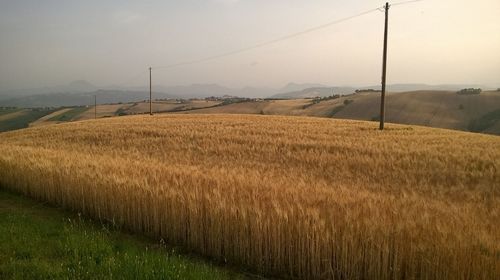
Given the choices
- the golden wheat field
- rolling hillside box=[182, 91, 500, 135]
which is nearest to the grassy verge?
the golden wheat field

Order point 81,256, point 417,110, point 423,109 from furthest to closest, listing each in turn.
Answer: point 417,110 < point 423,109 < point 81,256

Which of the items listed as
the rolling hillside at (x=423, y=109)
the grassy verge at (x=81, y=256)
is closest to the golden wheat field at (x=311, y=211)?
the grassy verge at (x=81, y=256)

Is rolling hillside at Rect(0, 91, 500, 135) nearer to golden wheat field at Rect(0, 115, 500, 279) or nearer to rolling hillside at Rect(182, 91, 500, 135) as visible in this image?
rolling hillside at Rect(182, 91, 500, 135)

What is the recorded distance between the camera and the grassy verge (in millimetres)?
5715

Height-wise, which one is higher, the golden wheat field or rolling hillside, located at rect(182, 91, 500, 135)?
rolling hillside, located at rect(182, 91, 500, 135)

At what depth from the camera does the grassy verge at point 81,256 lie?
5.71 meters

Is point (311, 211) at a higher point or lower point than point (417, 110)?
lower

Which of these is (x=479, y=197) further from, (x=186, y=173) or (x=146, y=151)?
(x=146, y=151)

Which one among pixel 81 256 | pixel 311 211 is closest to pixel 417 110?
pixel 311 211

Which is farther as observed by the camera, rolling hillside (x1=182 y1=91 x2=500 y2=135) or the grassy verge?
rolling hillside (x1=182 y1=91 x2=500 y2=135)

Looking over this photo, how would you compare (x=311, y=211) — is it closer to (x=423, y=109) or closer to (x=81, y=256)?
(x=81, y=256)

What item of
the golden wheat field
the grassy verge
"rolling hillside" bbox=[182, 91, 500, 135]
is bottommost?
the grassy verge

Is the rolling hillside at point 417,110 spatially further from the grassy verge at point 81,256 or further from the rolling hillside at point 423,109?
the grassy verge at point 81,256

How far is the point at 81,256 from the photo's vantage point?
6.58 metres
